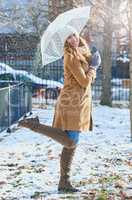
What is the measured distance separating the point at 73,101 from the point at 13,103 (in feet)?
19.3

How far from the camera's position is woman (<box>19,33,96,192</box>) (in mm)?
6090

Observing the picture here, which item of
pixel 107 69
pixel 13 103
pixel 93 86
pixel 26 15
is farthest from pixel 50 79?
pixel 13 103

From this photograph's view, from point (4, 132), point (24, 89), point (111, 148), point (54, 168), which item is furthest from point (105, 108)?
point (54, 168)

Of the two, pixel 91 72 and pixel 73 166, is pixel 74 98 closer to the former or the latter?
pixel 91 72

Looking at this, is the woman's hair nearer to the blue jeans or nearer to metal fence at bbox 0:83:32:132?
the blue jeans

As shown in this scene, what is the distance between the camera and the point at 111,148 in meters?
9.18

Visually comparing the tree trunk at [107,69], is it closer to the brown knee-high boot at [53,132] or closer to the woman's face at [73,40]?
the woman's face at [73,40]

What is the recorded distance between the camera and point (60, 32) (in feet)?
21.1

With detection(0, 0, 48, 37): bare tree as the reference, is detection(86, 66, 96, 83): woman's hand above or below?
below

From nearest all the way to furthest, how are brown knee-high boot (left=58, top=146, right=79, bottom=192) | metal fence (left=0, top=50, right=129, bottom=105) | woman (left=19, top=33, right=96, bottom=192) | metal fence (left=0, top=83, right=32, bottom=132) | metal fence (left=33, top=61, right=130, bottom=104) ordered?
woman (left=19, top=33, right=96, bottom=192)
brown knee-high boot (left=58, top=146, right=79, bottom=192)
metal fence (left=0, top=83, right=32, bottom=132)
metal fence (left=33, top=61, right=130, bottom=104)
metal fence (left=0, top=50, right=129, bottom=105)

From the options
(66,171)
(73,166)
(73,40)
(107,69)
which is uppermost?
(73,40)

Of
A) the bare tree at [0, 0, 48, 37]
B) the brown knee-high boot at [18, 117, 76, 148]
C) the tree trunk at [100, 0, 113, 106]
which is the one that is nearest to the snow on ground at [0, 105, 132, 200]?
the brown knee-high boot at [18, 117, 76, 148]

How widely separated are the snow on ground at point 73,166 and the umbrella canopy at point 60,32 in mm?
1489

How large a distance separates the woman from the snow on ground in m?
0.63
